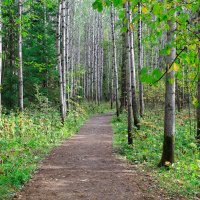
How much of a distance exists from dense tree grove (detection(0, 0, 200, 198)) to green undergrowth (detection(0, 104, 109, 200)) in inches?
46.7

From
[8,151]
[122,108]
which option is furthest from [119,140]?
[122,108]

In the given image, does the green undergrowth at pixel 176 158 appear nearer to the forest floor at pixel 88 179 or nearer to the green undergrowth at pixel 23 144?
the forest floor at pixel 88 179

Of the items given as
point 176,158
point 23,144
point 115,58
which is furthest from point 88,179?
point 115,58

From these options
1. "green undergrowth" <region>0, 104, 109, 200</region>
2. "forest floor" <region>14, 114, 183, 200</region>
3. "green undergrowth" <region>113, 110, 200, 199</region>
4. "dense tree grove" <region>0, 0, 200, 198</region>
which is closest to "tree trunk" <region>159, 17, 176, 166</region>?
"dense tree grove" <region>0, 0, 200, 198</region>

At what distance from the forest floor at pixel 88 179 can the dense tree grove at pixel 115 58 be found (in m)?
1.26

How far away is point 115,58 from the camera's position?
19.5 metres

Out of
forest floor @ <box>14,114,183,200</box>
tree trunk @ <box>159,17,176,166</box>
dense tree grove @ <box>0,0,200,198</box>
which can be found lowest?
forest floor @ <box>14,114,183,200</box>

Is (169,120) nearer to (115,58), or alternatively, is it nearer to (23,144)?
(23,144)

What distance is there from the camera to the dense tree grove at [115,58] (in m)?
2.86

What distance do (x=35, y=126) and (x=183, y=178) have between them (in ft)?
24.5

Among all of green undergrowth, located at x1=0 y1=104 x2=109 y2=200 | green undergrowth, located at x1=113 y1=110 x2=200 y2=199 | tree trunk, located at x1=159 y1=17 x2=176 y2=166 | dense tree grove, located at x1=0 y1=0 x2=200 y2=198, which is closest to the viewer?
dense tree grove, located at x1=0 y1=0 x2=200 y2=198

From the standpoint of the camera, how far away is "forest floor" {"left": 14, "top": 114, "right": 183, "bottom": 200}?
5.32 metres

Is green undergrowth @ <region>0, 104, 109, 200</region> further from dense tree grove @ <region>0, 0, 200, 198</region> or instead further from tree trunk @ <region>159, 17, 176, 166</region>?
tree trunk @ <region>159, 17, 176, 166</region>

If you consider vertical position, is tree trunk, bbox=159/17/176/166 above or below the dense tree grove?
below
